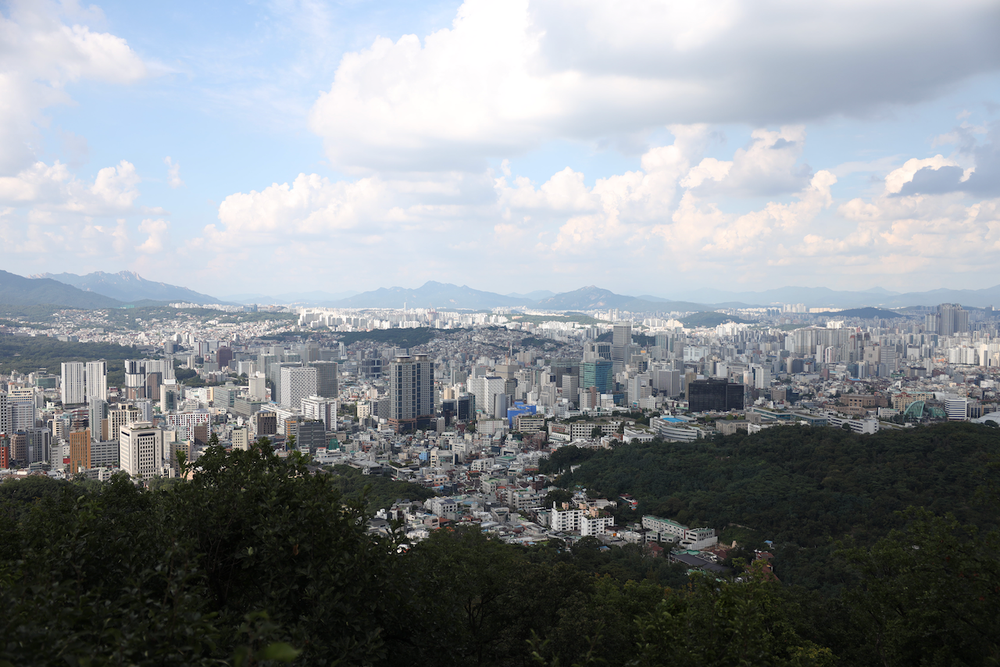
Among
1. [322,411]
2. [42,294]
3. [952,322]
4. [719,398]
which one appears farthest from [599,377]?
[42,294]

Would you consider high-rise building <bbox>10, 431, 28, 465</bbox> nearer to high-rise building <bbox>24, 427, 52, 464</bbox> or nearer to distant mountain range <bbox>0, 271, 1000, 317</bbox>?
high-rise building <bbox>24, 427, 52, 464</bbox>

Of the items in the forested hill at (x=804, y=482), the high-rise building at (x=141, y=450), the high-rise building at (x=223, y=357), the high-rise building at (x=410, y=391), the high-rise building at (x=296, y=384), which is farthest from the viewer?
the high-rise building at (x=223, y=357)

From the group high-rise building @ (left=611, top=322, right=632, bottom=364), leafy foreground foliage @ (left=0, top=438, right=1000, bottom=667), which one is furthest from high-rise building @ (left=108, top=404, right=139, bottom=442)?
high-rise building @ (left=611, top=322, right=632, bottom=364)

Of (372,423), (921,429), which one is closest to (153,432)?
(372,423)

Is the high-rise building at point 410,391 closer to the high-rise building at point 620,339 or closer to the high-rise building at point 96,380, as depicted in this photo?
the high-rise building at point 96,380

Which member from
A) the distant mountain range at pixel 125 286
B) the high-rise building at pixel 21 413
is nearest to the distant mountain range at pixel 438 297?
the distant mountain range at pixel 125 286

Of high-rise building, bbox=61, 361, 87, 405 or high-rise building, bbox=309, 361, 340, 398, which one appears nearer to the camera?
high-rise building, bbox=61, 361, 87, 405
